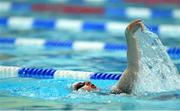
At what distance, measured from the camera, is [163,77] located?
3938 millimetres

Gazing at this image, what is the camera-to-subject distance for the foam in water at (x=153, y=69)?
147 inches

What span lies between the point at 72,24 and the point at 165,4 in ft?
8.25

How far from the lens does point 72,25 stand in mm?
8156

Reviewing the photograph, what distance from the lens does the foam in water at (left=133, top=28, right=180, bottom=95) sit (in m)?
3.74

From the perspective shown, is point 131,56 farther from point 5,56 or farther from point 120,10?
point 120,10

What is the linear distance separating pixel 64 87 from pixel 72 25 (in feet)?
13.4

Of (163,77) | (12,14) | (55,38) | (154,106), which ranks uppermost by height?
(12,14)

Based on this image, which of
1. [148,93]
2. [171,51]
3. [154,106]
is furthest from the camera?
[171,51]

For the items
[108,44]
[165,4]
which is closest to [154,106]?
[108,44]

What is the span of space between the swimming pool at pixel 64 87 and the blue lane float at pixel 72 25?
85 centimetres

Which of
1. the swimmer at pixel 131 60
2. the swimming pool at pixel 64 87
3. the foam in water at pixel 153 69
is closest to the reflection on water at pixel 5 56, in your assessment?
the swimming pool at pixel 64 87

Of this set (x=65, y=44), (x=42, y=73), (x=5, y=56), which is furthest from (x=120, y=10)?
(x=42, y=73)

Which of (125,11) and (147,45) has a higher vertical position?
(125,11)

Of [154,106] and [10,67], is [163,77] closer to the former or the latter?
[154,106]
